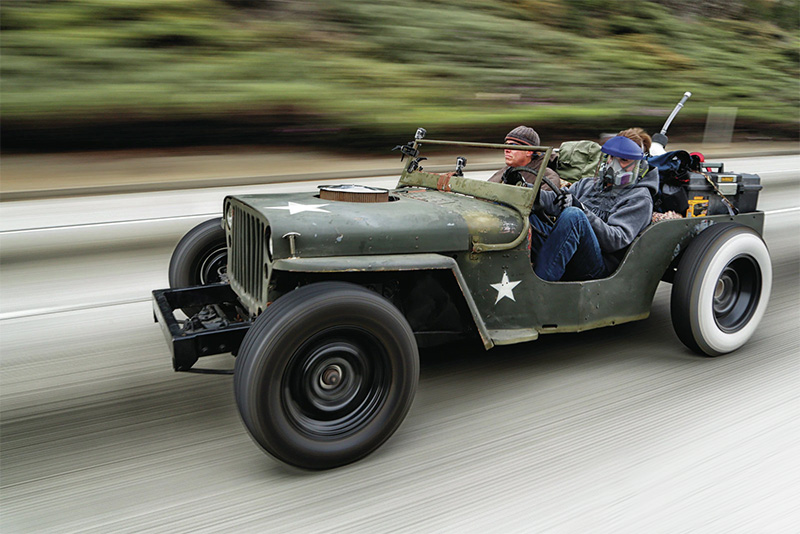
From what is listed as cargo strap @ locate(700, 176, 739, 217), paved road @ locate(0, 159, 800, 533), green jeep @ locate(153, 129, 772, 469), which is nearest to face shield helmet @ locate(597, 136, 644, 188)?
green jeep @ locate(153, 129, 772, 469)

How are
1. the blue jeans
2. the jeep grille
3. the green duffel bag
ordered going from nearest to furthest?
1. the jeep grille
2. the blue jeans
3. the green duffel bag

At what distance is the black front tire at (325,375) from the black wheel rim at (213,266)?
1.61m

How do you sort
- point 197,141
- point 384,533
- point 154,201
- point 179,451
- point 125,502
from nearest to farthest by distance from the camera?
point 384,533
point 125,502
point 179,451
point 154,201
point 197,141

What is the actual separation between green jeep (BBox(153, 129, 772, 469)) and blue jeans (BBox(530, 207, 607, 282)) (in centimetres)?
13

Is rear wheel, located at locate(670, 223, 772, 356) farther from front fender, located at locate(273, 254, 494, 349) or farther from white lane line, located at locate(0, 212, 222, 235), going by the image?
white lane line, located at locate(0, 212, 222, 235)

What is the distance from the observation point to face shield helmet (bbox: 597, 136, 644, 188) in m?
3.90

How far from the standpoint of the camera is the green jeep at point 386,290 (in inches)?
103

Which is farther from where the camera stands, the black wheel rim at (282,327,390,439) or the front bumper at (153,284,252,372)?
the front bumper at (153,284,252,372)

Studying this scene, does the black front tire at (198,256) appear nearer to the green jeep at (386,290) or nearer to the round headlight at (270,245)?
the green jeep at (386,290)

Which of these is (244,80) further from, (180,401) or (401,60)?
(180,401)

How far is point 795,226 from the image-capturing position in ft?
28.2

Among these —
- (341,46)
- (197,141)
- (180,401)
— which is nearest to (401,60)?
(341,46)

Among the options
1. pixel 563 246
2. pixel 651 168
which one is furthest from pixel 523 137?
pixel 563 246

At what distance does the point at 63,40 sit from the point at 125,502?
9098 millimetres
